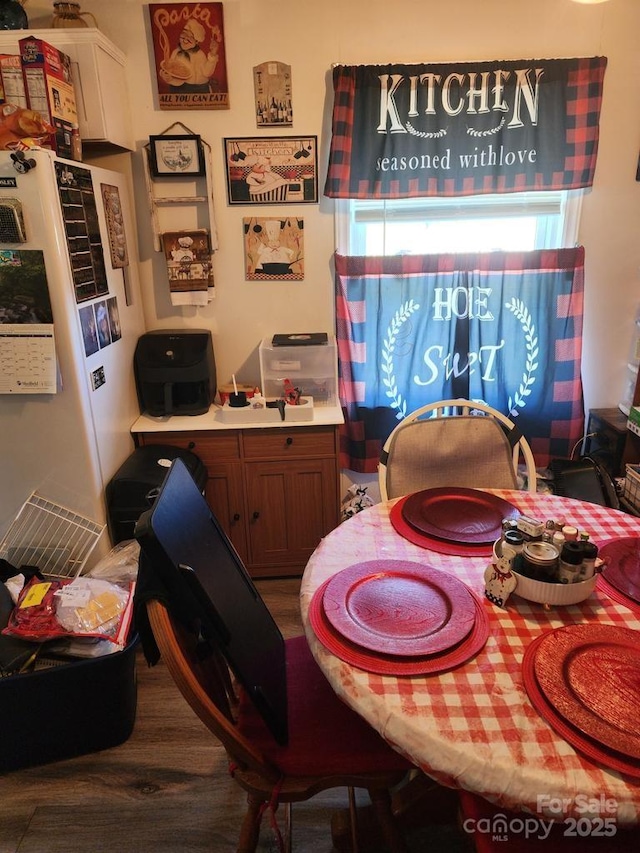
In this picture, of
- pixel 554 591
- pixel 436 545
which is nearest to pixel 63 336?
pixel 436 545

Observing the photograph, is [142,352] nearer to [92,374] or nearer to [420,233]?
[92,374]

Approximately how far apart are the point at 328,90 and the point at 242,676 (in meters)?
2.35

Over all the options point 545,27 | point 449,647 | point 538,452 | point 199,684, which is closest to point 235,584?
point 199,684

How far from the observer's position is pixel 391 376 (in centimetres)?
265

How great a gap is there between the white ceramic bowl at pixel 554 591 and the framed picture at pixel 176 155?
7.03 ft

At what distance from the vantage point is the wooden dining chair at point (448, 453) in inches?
76.2

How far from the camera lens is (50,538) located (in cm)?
204

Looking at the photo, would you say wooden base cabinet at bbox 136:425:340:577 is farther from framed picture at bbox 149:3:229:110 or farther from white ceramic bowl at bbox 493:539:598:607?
framed picture at bbox 149:3:229:110

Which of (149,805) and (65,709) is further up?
(65,709)

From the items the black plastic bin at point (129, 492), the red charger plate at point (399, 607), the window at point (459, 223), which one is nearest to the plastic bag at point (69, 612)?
the black plastic bin at point (129, 492)

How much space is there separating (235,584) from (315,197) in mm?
1873

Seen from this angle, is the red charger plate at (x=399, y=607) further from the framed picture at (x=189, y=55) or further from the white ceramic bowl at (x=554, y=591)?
the framed picture at (x=189, y=55)

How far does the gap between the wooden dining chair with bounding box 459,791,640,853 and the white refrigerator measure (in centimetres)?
160

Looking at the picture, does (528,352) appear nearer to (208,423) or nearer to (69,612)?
(208,423)
